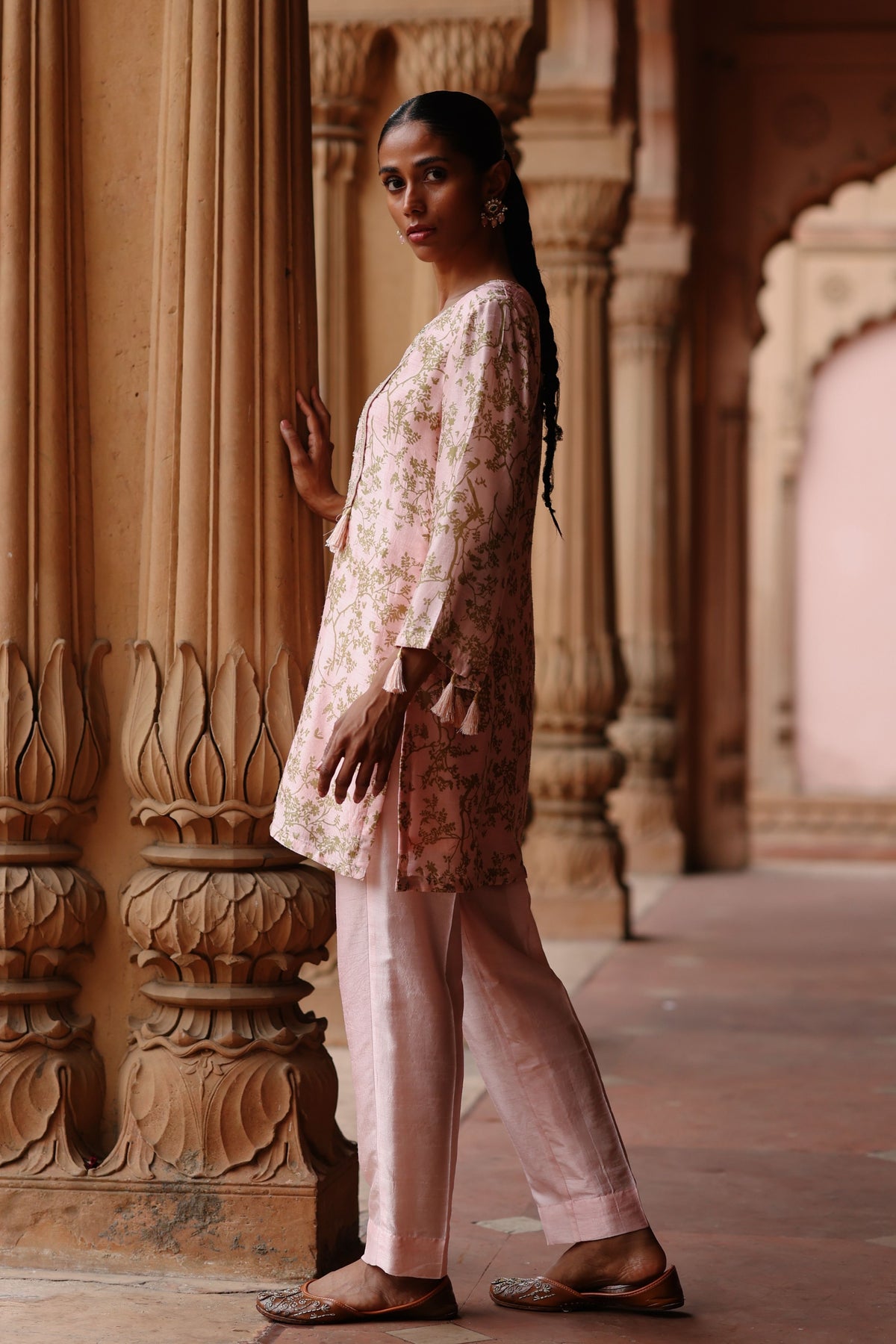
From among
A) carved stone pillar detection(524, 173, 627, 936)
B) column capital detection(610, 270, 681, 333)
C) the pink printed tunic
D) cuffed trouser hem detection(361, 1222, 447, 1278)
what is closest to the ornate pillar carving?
the pink printed tunic

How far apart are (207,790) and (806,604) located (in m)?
12.9

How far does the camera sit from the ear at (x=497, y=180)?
2709 mm

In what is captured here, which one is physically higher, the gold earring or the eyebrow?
the eyebrow

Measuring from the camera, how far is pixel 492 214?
272 cm

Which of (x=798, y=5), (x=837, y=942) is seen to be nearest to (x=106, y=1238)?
(x=837, y=942)

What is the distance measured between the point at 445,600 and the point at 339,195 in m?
2.98

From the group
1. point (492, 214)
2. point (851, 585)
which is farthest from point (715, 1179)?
point (851, 585)

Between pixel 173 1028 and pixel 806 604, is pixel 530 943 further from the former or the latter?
pixel 806 604

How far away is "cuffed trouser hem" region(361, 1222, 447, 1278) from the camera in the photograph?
2.68 m

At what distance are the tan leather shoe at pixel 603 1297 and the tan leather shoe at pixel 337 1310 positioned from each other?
4.8 inches

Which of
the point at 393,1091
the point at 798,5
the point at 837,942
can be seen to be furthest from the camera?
the point at 798,5

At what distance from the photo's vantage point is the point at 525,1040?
9.15 feet

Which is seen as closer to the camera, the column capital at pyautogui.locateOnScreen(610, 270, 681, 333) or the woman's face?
the woman's face

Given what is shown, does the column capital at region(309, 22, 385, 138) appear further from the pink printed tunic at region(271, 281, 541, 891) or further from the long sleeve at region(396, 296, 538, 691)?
the long sleeve at region(396, 296, 538, 691)
